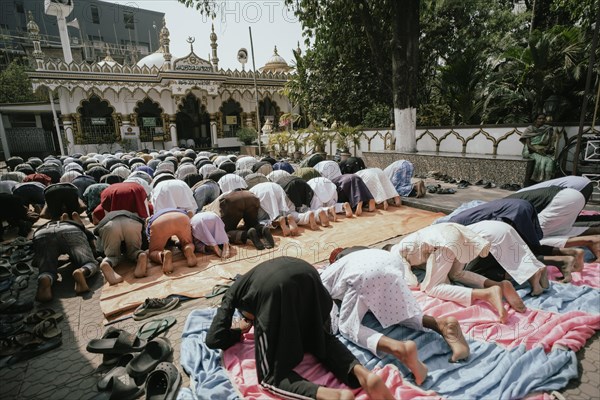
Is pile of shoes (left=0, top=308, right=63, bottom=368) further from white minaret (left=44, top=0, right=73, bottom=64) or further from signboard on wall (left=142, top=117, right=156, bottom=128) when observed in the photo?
white minaret (left=44, top=0, right=73, bottom=64)

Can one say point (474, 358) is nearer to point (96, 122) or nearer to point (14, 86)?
point (96, 122)

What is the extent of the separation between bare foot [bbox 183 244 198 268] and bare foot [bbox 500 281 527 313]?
3320 millimetres

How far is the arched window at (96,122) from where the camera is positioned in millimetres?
17281

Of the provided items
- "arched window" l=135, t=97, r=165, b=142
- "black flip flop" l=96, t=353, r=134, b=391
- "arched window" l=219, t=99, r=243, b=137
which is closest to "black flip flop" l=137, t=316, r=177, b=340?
"black flip flop" l=96, t=353, r=134, b=391

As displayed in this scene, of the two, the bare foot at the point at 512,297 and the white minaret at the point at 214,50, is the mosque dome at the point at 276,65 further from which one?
the bare foot at the point at 512,297

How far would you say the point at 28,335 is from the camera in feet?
9.22

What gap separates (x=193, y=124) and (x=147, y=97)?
424cm

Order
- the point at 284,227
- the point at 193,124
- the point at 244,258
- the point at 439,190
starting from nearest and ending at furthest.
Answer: the point at 244,258 < the point at 284,227 < the point at 439,190 < the point at 193,124

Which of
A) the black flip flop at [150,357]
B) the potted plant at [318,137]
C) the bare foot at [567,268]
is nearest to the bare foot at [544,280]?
the bare foot at [567,268]

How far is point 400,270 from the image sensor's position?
2.48m

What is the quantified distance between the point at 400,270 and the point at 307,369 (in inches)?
37.6

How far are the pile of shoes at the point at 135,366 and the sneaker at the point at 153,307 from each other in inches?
11.8

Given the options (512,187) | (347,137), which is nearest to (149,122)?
(347,137)

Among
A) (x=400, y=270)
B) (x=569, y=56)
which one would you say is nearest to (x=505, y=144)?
(x=569, y=56)
